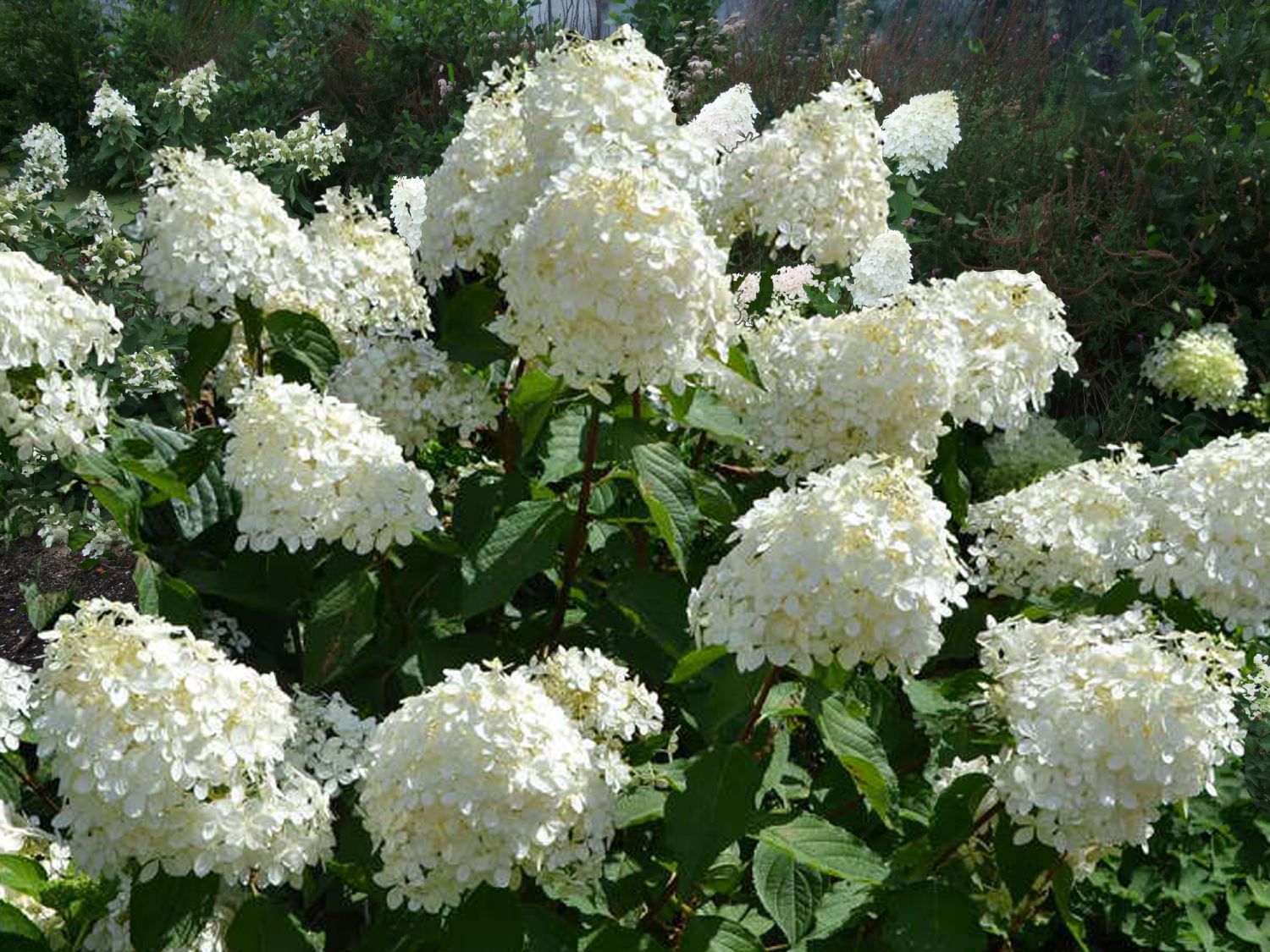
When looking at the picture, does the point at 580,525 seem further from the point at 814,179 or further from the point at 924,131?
the point at 924,131

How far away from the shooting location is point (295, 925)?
1.84 meters

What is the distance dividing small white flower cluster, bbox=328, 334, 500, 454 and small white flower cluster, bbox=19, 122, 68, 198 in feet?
7.15

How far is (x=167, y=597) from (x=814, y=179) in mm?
1223

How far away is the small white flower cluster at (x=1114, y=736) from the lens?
1660mm

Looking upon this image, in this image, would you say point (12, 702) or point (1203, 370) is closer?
point (12, 702)

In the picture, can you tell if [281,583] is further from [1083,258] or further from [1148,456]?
[1083,258]

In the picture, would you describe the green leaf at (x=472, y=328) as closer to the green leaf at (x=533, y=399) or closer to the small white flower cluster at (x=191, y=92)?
the green leaf at (x=533, y=399)

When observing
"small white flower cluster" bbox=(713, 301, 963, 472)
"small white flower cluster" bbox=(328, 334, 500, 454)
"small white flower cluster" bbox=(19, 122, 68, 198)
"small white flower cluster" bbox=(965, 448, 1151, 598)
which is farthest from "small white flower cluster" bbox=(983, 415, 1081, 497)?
"small white flower cluster" bbox=(19, 122, 68, 198)

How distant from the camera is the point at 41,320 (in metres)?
2.07

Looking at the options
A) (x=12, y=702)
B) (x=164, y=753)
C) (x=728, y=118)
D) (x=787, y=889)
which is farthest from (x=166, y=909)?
(x=728, y=118)

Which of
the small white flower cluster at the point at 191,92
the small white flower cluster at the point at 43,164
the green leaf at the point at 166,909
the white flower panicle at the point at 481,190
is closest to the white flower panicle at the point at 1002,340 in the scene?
the white flower panicle at the point at 481,190

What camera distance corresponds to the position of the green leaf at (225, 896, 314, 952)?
180 centimetres

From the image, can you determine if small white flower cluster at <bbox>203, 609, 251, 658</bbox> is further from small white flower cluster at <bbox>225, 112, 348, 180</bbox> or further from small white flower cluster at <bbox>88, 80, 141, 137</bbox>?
small white flower cluster at <bbox>88, 80, 141, 137</bbox>

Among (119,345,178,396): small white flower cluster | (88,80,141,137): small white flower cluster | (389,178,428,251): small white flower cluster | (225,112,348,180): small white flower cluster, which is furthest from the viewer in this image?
(225,112,348,180): small white flower cluster
